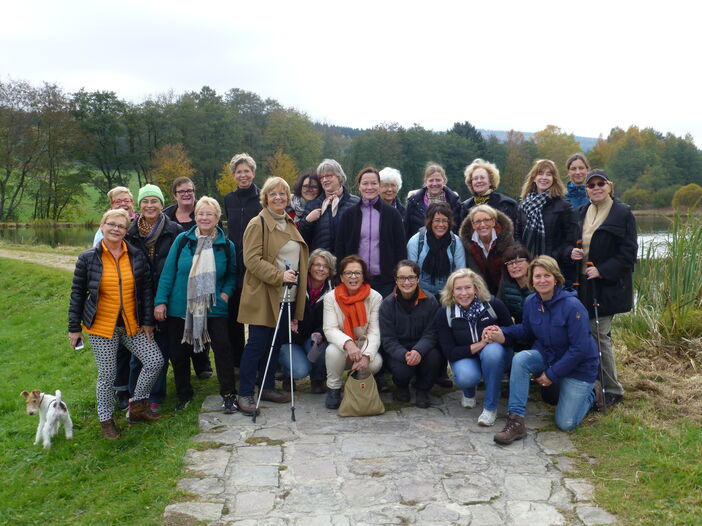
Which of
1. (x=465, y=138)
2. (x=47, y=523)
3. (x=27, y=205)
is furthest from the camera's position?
(x=465, y=138)

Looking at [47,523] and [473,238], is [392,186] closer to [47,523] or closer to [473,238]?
[473,238]

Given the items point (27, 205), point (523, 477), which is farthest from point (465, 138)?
point (523, 477)

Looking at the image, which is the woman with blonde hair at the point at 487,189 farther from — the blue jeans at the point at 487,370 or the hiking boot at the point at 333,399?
the hiking boot at the point at 333,399

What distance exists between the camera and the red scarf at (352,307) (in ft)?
18.1

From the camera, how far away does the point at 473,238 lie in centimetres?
578

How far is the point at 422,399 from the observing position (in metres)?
5.53

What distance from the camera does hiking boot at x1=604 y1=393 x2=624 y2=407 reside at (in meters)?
5.29

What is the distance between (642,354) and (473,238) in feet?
8.52

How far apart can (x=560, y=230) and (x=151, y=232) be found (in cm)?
393

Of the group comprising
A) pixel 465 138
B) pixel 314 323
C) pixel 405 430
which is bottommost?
pixel 405 430

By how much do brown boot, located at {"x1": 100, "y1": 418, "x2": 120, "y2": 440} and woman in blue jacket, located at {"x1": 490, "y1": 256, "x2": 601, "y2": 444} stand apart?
3363 millimetres

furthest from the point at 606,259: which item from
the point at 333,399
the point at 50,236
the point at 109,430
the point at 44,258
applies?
the point at 50,236

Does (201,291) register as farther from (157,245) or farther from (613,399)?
(613,399)

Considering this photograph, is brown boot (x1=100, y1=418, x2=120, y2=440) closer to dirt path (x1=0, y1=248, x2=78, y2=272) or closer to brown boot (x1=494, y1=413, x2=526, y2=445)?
brown boot (x1=494, y1=413, x2=526, y2=445)
